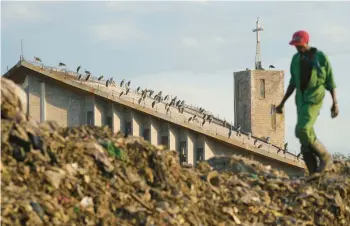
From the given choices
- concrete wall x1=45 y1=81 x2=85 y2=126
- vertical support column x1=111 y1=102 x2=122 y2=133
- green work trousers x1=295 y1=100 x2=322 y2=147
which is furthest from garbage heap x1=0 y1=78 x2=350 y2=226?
concrete wall x1=45 y1=81 x2=85 y2=126

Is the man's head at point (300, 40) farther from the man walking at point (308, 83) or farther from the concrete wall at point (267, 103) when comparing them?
the concrete wall at point (267, 103)

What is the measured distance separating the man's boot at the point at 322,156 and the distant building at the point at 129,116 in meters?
68.8

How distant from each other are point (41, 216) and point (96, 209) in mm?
1078

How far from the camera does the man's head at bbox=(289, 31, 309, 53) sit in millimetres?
19719

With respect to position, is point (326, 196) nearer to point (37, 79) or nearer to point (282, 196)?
point (282, 196)

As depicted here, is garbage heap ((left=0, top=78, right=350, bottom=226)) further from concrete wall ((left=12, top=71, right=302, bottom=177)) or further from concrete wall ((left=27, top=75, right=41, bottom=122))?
concrete wall ((left=27, top=75, right=41, bottom=122))

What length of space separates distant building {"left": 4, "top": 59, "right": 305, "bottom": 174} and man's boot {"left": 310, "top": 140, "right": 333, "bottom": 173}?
226 ft

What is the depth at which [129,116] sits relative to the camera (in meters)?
92.1

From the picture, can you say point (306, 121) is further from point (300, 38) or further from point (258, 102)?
point (258, 102)

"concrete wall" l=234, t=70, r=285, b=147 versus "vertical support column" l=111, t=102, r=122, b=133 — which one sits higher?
"concrete wall" l=234, t=70, r=285, b=147

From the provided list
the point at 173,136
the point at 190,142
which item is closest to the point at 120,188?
the point at 190,142

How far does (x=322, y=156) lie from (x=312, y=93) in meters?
1.21

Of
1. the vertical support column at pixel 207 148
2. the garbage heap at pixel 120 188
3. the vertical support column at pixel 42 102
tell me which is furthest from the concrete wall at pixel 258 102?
the garbage heap at pixel 120 188

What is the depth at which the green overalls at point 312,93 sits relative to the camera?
19.8 metres
